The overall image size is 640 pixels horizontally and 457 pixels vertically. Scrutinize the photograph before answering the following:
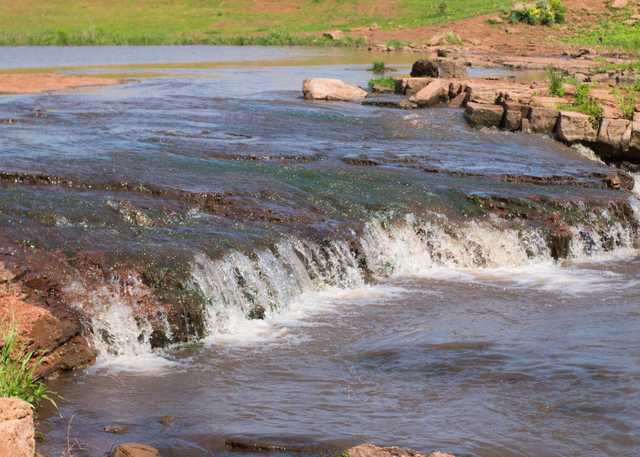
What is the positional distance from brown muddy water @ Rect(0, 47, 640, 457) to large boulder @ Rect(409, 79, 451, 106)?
455cm

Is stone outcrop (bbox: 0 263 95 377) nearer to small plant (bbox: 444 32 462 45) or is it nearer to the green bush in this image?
small plant (bbox: 444 32 462 45)

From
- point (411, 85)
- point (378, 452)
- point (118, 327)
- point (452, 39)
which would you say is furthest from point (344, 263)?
point (452, 39)

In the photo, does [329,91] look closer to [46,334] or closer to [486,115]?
[486,115]

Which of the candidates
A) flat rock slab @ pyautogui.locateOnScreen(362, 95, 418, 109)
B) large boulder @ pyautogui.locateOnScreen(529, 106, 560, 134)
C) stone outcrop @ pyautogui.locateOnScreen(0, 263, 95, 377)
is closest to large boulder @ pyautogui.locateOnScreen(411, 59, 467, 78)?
flat rock slab @ pyautogui.locateOnScreen(362, 95, 418, 109)

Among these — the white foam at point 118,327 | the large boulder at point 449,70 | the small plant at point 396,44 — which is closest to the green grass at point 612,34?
the small plant at point 396,44

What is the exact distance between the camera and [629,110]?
2303 cm

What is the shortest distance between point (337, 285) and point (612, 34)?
50993 millimetres

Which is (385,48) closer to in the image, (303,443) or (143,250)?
(143,250)

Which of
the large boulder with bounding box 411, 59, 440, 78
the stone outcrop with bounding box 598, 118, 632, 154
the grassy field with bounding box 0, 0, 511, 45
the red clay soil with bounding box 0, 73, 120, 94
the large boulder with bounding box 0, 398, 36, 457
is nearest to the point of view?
the large boulder with bounding box 0, 398, 36, 457

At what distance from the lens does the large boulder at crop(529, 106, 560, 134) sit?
76.9ft

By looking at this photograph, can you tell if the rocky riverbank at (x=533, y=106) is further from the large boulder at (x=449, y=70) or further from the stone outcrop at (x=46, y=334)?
the stone outcrop at (x=46, y=334)

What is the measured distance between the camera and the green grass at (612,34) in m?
56.6

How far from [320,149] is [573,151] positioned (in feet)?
18.2

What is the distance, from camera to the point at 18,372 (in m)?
8.81
